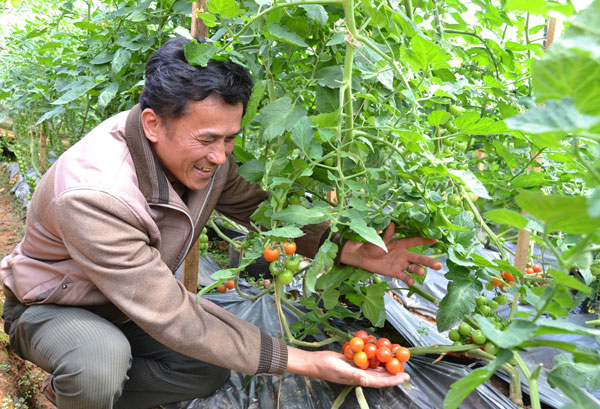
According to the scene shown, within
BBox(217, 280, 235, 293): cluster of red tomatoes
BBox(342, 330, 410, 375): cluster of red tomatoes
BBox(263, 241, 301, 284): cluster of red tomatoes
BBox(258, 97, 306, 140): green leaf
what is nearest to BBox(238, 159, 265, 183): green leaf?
BBox(258, 97, 306, 140): green leaf

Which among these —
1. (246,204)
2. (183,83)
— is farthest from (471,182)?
(246,204)

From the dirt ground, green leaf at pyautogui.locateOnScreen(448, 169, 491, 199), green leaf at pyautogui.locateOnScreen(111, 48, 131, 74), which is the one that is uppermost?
green leaf at pyautogui.locateOnScreen(448, 169, 491, 199)

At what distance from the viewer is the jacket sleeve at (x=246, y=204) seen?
1.59 metres

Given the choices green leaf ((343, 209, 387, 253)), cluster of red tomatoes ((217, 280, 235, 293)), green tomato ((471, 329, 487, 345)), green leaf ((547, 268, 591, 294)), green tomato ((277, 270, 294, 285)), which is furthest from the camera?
cluster of red tomatoes ((217, 280, 235, 293))

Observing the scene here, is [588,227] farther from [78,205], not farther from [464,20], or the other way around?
[464,20]

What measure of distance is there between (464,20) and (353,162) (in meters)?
0.56

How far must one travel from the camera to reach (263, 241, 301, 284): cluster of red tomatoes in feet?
3.88

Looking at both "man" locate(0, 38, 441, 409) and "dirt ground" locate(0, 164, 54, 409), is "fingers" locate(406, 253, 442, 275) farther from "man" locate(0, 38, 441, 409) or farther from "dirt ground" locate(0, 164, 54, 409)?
"dirt ground" locate(0, 164, 54, 409)

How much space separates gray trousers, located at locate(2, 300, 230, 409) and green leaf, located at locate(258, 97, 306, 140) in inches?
28.0

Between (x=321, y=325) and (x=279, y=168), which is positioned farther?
(x=321, y=325)

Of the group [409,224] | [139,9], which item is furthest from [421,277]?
[139,9]

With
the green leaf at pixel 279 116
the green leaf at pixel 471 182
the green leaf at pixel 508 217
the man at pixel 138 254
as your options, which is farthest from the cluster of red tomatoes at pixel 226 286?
→ the green leaf at pixel 508 217

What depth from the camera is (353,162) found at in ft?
4.57

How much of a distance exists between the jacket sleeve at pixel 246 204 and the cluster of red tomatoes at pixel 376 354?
39 cm
